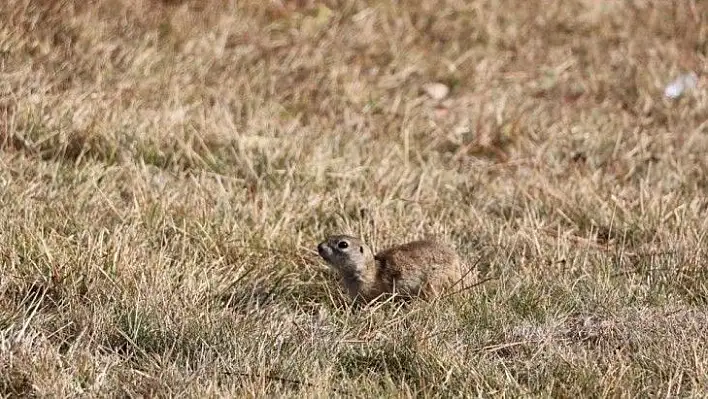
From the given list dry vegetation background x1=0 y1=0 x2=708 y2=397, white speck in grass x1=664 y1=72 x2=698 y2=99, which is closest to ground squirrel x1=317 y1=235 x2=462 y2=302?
dry vegetation background x1=0 y1=0 x2=708 y2=397

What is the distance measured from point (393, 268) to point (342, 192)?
3.16ft

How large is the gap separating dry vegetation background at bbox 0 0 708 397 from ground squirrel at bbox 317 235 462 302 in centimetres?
15

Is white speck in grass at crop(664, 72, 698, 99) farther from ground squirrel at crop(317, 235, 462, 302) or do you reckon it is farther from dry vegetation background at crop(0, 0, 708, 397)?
ground squirrel at crop(317, 235, 462, 302)

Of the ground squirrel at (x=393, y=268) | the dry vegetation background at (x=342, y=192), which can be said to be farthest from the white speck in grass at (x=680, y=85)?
the ground squirrel at (x=393, y=268)

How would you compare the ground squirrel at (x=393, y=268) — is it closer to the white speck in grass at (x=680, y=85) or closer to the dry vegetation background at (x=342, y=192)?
the dry vegetation background at (x=342, y=192)

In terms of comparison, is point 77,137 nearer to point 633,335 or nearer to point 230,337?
point 230,337

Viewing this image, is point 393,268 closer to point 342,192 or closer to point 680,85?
point 342,192

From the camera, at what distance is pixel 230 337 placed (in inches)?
166

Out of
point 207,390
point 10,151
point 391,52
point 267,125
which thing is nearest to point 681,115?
point 391,52

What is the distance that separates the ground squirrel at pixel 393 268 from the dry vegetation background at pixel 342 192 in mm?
149

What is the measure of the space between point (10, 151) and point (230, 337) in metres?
2.10

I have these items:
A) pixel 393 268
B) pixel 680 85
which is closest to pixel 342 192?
pixel 393 268

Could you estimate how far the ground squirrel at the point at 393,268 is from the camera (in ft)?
16.0

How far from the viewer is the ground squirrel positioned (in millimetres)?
4867
